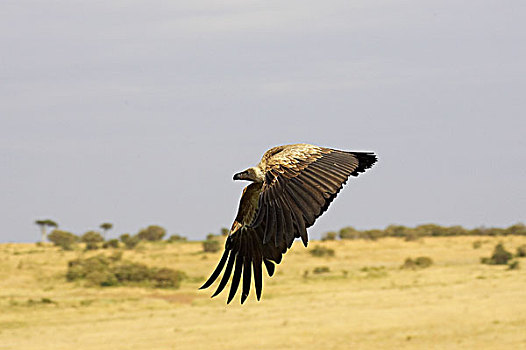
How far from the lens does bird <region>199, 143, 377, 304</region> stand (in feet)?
24.2

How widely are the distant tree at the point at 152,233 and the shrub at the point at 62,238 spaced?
35.4ft

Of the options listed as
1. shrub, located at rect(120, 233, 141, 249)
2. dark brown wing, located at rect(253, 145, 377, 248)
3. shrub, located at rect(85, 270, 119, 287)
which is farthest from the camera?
shrub, located at rect(120, 233, 141, 249)

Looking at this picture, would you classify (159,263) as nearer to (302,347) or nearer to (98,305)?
(98,305)

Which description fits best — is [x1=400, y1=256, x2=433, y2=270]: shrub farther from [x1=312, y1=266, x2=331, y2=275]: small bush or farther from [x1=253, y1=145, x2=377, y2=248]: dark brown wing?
[x1=253, y1=145, x2=377, y2=248]: dark brown wing

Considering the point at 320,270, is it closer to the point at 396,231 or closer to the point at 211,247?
the point at 211,247

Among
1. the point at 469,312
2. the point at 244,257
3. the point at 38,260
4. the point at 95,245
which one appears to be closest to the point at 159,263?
A: the point at 38,260

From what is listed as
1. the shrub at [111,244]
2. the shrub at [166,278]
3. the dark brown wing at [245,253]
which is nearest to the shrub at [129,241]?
the shrub at [111,244]

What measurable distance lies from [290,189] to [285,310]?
37238mm

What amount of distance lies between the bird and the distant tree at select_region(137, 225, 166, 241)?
270 ft

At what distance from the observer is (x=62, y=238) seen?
258ft

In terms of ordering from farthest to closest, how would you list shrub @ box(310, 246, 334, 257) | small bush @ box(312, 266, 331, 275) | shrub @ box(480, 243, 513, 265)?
shrub @ box(310, 246, 334, 257), shrub @ box(480, 243, 513, 265), small bush @ box(312, 266, 331, 275)

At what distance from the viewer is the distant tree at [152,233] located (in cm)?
9169

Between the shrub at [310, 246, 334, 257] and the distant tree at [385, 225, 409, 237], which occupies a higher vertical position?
the distant tree at [385, 225, 409, 237]

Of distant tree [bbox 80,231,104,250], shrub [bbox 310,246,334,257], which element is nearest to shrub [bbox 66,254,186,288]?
shrub [bbox 310,246,334,257]
